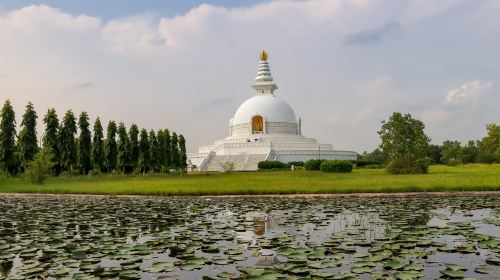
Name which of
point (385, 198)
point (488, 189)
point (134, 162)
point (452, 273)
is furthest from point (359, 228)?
point (134, 162)

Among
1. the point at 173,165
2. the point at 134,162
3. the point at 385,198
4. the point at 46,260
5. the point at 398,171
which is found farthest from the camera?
the point at 173,165

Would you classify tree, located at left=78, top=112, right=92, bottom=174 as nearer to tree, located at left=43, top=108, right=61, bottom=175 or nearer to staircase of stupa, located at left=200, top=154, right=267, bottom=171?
tree, located at left=43, top=108, right=61, bottom=175

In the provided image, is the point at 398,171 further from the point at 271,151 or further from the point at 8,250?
the point at 8,250

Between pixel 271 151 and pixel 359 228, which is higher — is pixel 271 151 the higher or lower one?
the higher one

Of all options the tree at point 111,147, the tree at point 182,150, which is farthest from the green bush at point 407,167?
the tree at point 182,150

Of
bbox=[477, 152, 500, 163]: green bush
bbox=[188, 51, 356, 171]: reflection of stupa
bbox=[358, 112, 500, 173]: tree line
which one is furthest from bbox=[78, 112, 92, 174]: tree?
bbox=[477, 152, 500, 163]: green bush

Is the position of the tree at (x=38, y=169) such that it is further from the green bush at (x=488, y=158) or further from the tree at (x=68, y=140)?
the green bush at (x=488, y=158)

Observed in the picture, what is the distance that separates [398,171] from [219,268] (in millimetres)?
35909

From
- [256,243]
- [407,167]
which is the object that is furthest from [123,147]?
[256,243]

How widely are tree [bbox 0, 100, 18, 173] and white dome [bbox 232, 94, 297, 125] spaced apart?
4260cm

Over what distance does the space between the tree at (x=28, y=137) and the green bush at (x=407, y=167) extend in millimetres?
32667

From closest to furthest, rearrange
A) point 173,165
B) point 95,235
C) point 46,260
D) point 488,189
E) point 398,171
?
1. point 46,260
2. point 95,235
3. point 488,189
4. point 398,171
5. point 173,165

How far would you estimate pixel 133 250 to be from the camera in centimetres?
971

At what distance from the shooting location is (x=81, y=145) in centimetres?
4947
